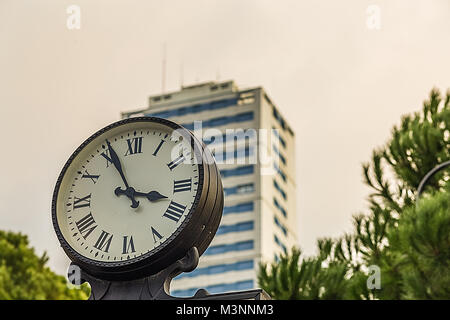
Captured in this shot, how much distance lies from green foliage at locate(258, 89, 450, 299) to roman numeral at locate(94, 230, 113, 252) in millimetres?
8099

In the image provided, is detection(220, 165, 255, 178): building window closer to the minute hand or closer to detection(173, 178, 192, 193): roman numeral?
the minute hand

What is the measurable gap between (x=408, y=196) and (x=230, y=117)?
7088 centimetres

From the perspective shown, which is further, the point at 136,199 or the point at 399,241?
the point at 399,241

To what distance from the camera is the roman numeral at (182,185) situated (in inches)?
160

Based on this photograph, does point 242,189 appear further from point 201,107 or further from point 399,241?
point 399,241

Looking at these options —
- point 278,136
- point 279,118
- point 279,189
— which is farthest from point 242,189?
point 279,118

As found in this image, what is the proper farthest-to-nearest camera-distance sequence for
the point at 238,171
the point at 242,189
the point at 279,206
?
the point at 279,206 → the point at 238,171 → the point at 242,189

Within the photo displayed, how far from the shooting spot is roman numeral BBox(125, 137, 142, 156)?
4273 mm

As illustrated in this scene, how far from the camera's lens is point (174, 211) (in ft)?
13.3

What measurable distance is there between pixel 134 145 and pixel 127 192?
0.24 m

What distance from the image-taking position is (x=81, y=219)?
4.18 m
